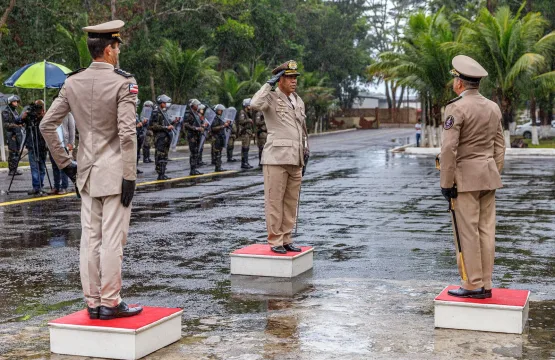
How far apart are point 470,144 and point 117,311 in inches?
114

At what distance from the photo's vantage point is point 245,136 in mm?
25281

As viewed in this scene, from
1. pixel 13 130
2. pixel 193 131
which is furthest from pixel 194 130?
pixel 13 130

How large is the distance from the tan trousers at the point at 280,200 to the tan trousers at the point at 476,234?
236 cm

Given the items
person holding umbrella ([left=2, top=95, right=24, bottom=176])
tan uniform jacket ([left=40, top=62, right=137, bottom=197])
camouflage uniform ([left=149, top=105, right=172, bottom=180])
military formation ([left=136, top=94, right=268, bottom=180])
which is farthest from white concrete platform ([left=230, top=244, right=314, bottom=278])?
camouflage uniform ([left=149, top=105, right=172, bottom=180])

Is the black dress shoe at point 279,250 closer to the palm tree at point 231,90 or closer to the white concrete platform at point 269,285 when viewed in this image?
the white concrete platform at point 269,285

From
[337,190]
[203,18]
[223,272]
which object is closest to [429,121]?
[203,18]

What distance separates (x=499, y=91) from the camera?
32.8 metres

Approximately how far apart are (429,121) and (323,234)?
2616 centimetres

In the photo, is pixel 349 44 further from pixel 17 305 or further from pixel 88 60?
pixel 17 305

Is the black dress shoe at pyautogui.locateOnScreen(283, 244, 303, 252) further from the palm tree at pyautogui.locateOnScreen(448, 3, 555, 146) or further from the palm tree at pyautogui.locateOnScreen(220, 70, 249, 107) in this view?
the palm tree at pyautogui.locateOnScreen(220, 70, 249, 107)

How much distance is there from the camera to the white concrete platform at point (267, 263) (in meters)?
8.43

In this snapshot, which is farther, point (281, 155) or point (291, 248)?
point (291, 248)

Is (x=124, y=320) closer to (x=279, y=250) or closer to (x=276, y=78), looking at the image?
(x=279, y=250)

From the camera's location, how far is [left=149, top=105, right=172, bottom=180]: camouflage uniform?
67.4 feet
